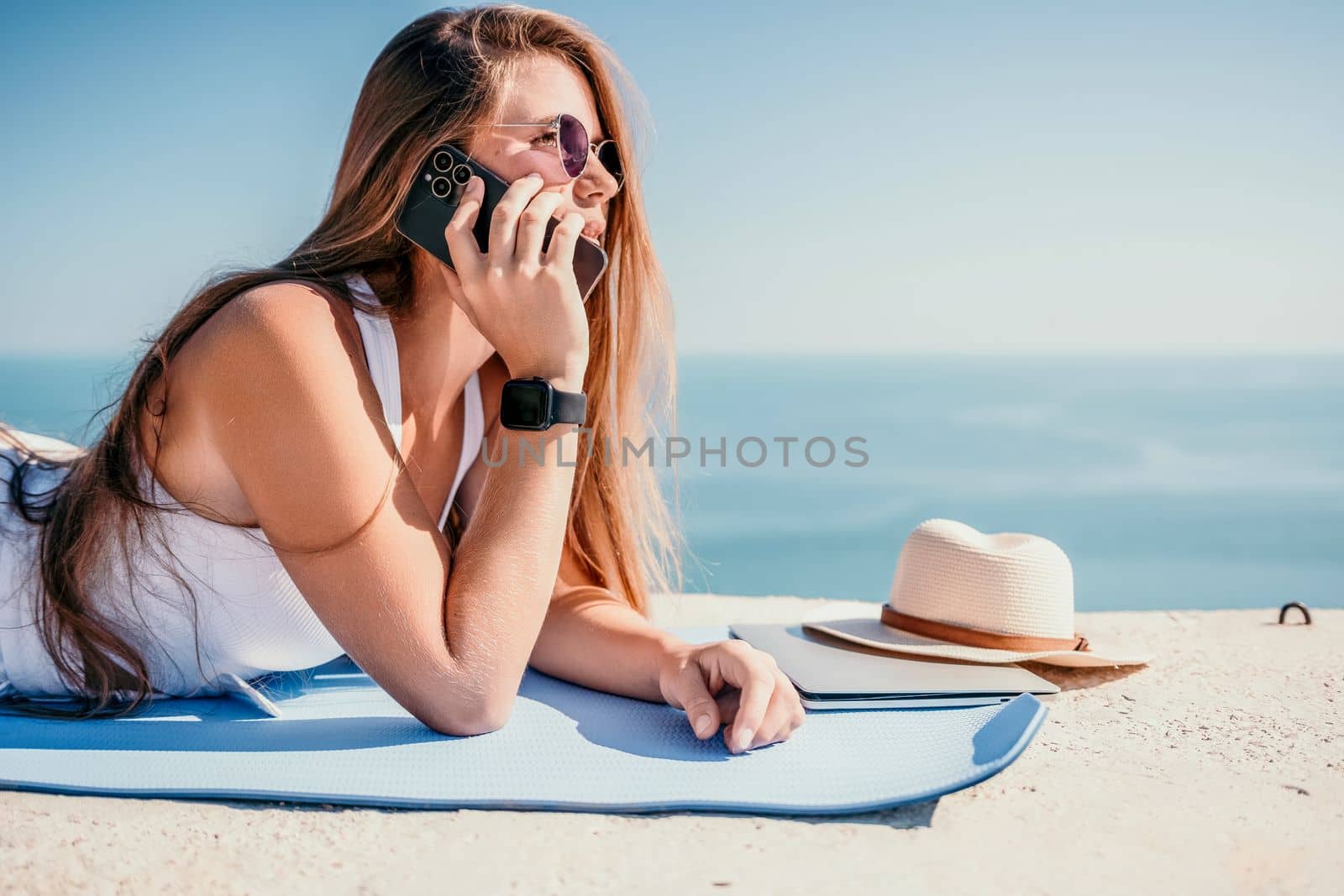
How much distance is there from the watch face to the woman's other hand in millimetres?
557

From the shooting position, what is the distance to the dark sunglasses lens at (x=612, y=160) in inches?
91.7

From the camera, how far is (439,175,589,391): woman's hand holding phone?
1.92 meters

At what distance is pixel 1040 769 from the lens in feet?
6.75

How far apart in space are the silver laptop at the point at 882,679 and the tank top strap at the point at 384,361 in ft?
3.66

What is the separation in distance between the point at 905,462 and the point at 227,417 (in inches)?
1168

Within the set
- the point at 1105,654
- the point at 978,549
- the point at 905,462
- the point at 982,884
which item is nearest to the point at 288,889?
the point at 982,884

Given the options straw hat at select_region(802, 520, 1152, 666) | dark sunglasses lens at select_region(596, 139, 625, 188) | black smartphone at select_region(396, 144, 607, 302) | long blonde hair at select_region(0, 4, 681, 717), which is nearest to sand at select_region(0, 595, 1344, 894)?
long blonde hair at select_region(0, 4, 681, 717)

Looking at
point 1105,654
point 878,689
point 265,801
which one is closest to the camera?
point 265,801

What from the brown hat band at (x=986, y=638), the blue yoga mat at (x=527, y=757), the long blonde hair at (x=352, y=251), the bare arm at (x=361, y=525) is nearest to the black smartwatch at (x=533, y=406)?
the bare arm at (x=361, y=525)

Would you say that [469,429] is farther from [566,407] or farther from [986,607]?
[986,607]

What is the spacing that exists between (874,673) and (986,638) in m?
0.42

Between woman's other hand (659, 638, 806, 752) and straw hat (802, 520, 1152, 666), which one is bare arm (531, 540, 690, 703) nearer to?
woman's other hand (659, 638, 806, 752)

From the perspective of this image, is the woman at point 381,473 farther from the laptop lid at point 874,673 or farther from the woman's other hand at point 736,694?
the laptop lid at point 874,673

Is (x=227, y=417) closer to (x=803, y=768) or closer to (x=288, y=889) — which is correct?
(x=288, y=889)
